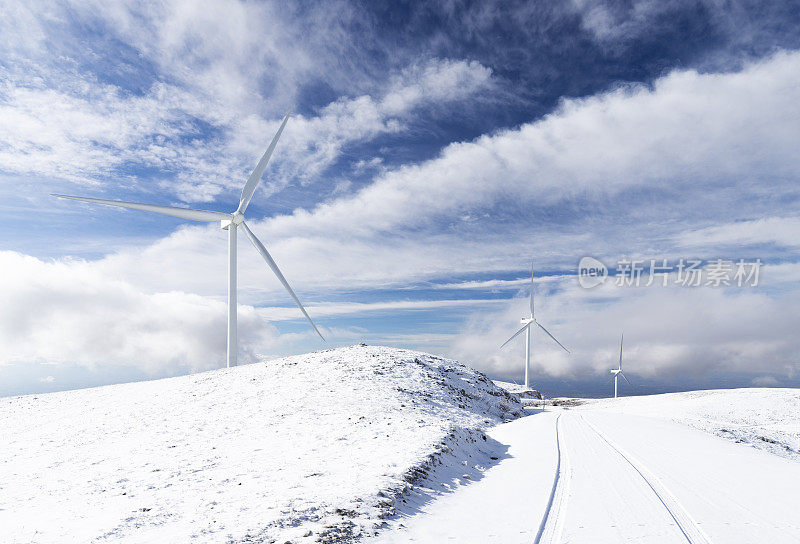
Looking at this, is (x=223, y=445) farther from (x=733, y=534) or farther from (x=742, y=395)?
(x=742, y=395)

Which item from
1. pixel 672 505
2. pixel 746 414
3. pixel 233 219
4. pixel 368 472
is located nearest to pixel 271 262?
pixel 233 219

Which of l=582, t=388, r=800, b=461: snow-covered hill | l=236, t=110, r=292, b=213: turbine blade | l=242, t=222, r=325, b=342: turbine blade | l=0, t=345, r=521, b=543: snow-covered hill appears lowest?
l=582, t=388, r=800, b=461: snow-covered hill

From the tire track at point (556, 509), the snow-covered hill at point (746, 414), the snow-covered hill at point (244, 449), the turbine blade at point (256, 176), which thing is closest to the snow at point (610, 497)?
the tire track at point (556, 509)

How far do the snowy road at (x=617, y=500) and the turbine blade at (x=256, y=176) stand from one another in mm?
37992

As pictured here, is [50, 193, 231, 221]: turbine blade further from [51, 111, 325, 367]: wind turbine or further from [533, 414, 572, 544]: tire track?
[533, 414, 572, 544]: tire track

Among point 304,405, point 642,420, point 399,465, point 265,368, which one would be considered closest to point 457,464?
point 399,465

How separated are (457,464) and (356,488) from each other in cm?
664

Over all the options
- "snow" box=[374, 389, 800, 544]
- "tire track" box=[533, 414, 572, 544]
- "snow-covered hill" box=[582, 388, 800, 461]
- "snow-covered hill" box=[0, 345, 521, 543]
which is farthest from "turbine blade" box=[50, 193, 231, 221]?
"snow-covered hill" box=[582, 388, 800, 461]

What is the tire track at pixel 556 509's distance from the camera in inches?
434

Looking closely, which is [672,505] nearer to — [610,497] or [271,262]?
[610,497]

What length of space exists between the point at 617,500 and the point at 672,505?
5.12ft

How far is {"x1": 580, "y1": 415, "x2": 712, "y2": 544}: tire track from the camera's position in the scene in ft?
36.5

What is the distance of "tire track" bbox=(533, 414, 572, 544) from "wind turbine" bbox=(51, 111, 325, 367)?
33549 millimetres

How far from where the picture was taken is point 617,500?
13.7m
